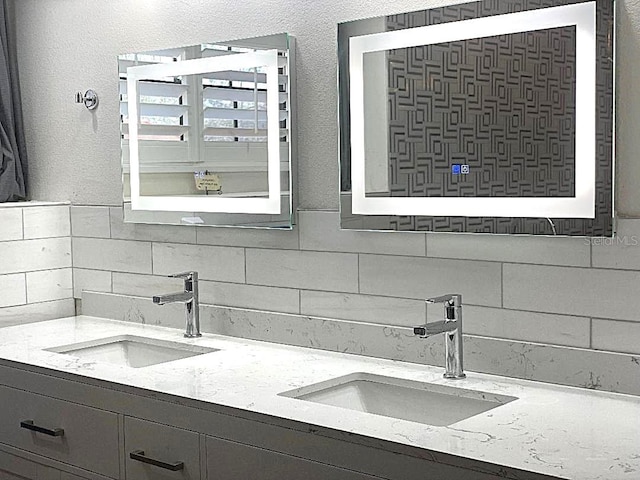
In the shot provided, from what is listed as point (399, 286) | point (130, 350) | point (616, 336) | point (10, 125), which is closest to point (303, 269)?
point (399, 286)

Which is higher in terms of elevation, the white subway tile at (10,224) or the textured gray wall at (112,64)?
the textured gray wall at (112,64)

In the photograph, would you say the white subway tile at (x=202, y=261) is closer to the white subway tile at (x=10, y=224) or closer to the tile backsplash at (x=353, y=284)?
the tile backsplash at (x=353, y=284)

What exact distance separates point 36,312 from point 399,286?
151 cm

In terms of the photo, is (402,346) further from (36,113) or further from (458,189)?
(36,113)

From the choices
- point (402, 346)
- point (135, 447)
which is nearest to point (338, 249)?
point (402, 346)

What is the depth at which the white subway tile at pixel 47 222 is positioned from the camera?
343 cm

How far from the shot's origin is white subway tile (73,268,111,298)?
346 cm

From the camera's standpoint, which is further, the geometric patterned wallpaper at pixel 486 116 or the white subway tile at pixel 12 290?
the white subway tile at pixel 12 290

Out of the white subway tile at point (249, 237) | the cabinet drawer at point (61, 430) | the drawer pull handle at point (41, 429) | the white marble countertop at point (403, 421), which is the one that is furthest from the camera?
the white subway tile at point (249, 237)

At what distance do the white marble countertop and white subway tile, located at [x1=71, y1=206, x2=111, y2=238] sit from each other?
45cm

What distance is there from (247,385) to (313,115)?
0.85 m

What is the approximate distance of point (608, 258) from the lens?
223 centimetres

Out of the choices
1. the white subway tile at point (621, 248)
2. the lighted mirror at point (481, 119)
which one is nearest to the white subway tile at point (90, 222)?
the lighted mirror at point (481, 119)

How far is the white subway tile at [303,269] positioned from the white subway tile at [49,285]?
90 centimetres
